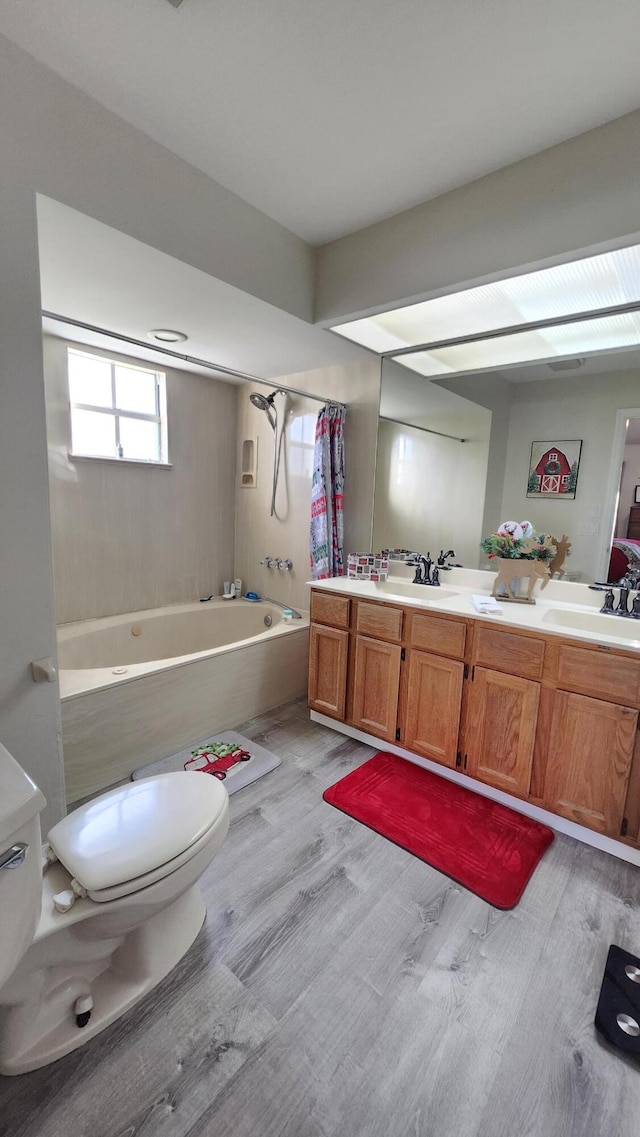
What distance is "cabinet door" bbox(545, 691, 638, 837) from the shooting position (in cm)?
160

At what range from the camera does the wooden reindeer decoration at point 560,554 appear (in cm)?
208

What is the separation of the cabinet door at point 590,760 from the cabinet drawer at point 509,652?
0.47ft

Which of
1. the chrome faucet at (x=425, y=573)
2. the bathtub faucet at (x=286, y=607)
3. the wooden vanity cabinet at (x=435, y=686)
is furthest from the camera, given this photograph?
the bathtub faucet at (x=286, y=607)

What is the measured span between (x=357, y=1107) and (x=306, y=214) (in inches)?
111

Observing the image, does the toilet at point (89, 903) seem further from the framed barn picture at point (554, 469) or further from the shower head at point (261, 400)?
the shower head at point (261, 400)

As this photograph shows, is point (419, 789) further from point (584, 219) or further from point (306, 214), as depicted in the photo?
point (306, 214)

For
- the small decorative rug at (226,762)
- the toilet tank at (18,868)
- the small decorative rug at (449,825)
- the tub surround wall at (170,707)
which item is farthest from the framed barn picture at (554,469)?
the toilet tank at (18,868)

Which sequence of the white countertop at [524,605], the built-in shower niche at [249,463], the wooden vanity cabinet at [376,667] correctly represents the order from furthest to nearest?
1. the built-in shower niche at [249,463]
2. the wooden vanity cabinet at [376,667]
3. the white countertop at [524,605]

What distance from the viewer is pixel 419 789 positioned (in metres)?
2.03

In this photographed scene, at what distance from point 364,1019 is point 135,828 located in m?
0.77

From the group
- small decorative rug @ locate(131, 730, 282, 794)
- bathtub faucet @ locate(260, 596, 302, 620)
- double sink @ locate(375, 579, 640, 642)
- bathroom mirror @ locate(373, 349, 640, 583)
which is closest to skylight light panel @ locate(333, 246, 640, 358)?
bathroom mirror @ locate(373, 349, 640, 583)

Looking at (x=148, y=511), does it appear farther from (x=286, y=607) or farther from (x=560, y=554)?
(x=560, y=554)

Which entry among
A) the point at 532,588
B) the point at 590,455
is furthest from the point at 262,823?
the point at 590,455

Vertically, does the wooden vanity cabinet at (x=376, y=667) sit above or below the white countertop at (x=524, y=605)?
below
